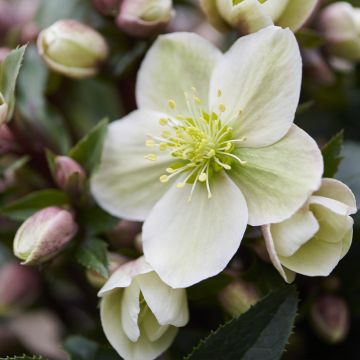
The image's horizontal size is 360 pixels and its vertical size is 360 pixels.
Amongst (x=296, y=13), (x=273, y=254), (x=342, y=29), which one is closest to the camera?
(x=273, y=254)

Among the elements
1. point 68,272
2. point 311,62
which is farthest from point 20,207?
point 311,62

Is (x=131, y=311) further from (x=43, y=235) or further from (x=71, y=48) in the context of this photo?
(x=71, y=48)

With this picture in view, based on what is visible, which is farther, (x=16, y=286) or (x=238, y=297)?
(x=16, y=286)

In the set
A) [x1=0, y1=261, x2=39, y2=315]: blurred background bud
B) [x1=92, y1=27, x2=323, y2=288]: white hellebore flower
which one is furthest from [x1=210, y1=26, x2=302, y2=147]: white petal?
[x1=0, y1=261, x2=39, y2=315]: blurred background bud

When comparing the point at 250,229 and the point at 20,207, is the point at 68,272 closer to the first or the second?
the point at 20,207

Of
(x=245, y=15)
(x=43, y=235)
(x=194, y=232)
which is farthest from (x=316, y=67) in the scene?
(x=43, y=235)

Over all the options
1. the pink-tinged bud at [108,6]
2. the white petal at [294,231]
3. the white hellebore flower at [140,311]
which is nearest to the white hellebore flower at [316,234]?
the white petal at [294,231]
